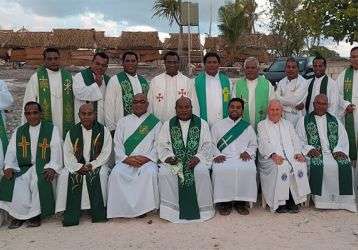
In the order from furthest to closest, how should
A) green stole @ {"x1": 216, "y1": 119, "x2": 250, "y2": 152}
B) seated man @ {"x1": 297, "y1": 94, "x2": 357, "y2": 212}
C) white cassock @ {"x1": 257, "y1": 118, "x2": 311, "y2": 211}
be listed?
1. green stole @ {"x1": 216, "y1": 119, "x2": 250, "y2": 152}
2. seated man @ {"x1": 297, "y1": 94, "x2": 357, "y2": 212}
3. white cassock @ {"x1": 257, "y1": 118, "x2": 311, "y2": 211}

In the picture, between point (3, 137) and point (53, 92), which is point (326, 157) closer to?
point (53, 92)

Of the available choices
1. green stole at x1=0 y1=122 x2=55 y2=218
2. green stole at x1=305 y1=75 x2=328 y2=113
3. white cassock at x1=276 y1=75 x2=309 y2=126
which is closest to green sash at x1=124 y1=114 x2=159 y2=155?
green stole at x1=0 y1=122 x2=55 y2=218

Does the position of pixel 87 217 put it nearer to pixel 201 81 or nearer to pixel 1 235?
pixel 1 235

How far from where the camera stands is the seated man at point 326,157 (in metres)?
6.41

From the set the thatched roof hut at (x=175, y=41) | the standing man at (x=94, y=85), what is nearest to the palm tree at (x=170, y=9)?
the thatched roof hut at (x=175, y=41)

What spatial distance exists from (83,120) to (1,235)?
1680 millimetres

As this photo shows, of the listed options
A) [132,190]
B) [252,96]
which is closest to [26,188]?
[132,190]

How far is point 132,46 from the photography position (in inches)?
1046

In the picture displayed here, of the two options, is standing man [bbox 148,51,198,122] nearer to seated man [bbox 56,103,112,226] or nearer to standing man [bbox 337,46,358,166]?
seated man [bbox 56,103,112,226]

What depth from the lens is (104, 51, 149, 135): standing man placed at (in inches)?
272

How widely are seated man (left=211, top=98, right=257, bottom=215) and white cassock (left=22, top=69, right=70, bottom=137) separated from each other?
7.09 ft

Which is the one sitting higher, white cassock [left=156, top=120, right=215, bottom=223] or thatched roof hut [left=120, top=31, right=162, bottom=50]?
thatched roof hut [left=120, top=31, right=162, bottom=50]

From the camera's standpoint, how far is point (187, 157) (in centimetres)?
642

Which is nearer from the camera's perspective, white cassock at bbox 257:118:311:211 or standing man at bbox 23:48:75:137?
white cassock at bbox 257:118:311:211
